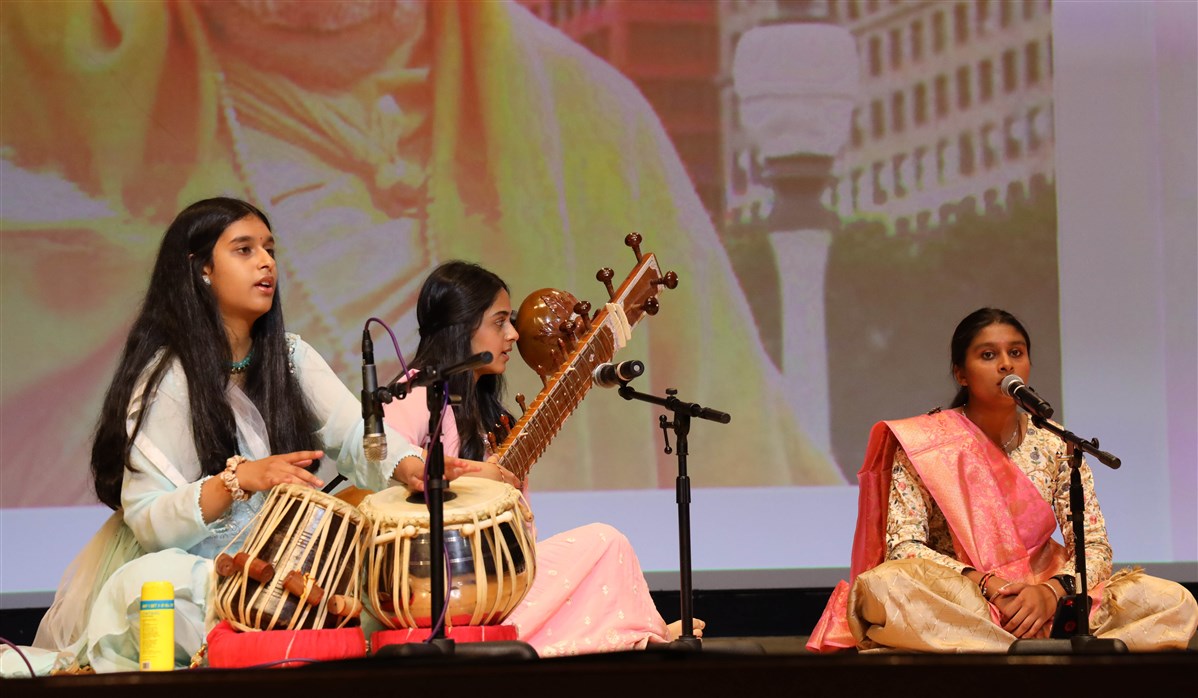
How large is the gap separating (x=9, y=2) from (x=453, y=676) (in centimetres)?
427

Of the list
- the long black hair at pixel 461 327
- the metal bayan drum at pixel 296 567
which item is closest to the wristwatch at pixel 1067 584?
the long black hair at pixel 461 327

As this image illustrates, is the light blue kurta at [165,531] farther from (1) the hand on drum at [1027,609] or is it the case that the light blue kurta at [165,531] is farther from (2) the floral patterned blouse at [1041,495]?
(1) the hand on drum at [1027,609]

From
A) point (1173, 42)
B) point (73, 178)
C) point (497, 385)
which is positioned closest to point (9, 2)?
point (73, 178)

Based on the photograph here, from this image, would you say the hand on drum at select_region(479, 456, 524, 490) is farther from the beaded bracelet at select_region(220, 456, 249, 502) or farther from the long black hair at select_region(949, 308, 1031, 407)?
the long black hair at select_region(949, 308, 1031, 407)

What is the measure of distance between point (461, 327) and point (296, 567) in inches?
44.5

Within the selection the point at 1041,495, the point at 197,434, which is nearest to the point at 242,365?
the point at 197,434

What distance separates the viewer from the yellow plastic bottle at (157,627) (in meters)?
Result: 2.75

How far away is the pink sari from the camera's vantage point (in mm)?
3646

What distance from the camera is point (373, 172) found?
483 centimetres

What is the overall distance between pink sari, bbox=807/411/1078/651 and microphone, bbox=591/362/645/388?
0.93 metres

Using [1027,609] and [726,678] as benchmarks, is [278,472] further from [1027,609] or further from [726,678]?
[1027,609]

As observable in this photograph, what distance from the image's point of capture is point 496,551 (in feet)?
9.27

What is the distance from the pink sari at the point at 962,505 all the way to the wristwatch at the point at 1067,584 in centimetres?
7

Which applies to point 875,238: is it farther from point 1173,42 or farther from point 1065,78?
point 1173,42
